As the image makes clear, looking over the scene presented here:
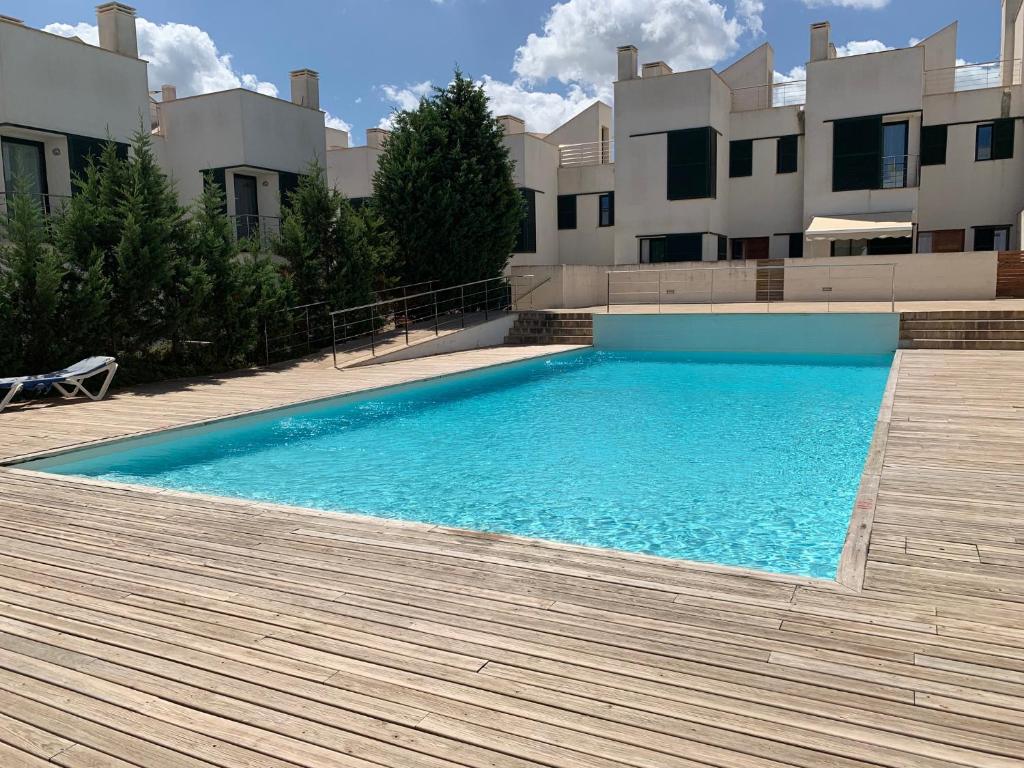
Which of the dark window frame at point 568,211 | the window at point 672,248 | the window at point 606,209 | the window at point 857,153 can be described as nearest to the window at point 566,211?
the dark window frame at point 568,211

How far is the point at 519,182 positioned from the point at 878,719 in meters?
25.4

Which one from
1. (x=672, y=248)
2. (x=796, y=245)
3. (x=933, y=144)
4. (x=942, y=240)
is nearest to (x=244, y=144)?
(x=672, y=248)

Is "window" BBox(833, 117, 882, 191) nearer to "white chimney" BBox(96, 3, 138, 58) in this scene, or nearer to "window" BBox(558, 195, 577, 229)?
"window" BBox(558, 195, 577, 229)

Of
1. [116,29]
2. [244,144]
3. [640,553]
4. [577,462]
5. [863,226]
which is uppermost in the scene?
[116,29]

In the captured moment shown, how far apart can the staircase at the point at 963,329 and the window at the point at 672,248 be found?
10446 mm

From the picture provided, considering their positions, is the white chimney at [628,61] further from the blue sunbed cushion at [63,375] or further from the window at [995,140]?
the blue sunbed cushion at [63,375]

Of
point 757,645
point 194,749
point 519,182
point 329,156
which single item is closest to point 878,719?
point 757,645

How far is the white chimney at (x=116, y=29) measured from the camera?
1695 cm

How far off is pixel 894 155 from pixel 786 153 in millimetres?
3335

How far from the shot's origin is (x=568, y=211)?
96.8 feet

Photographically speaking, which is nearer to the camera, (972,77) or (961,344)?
(961,344)

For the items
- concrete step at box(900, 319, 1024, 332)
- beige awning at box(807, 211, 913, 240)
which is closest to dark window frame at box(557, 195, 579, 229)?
beige awning at box(807, 211, 913, 240)

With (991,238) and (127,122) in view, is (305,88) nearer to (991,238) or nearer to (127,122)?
(127,122)

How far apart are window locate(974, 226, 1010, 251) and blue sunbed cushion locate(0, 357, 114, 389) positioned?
1012 inches
